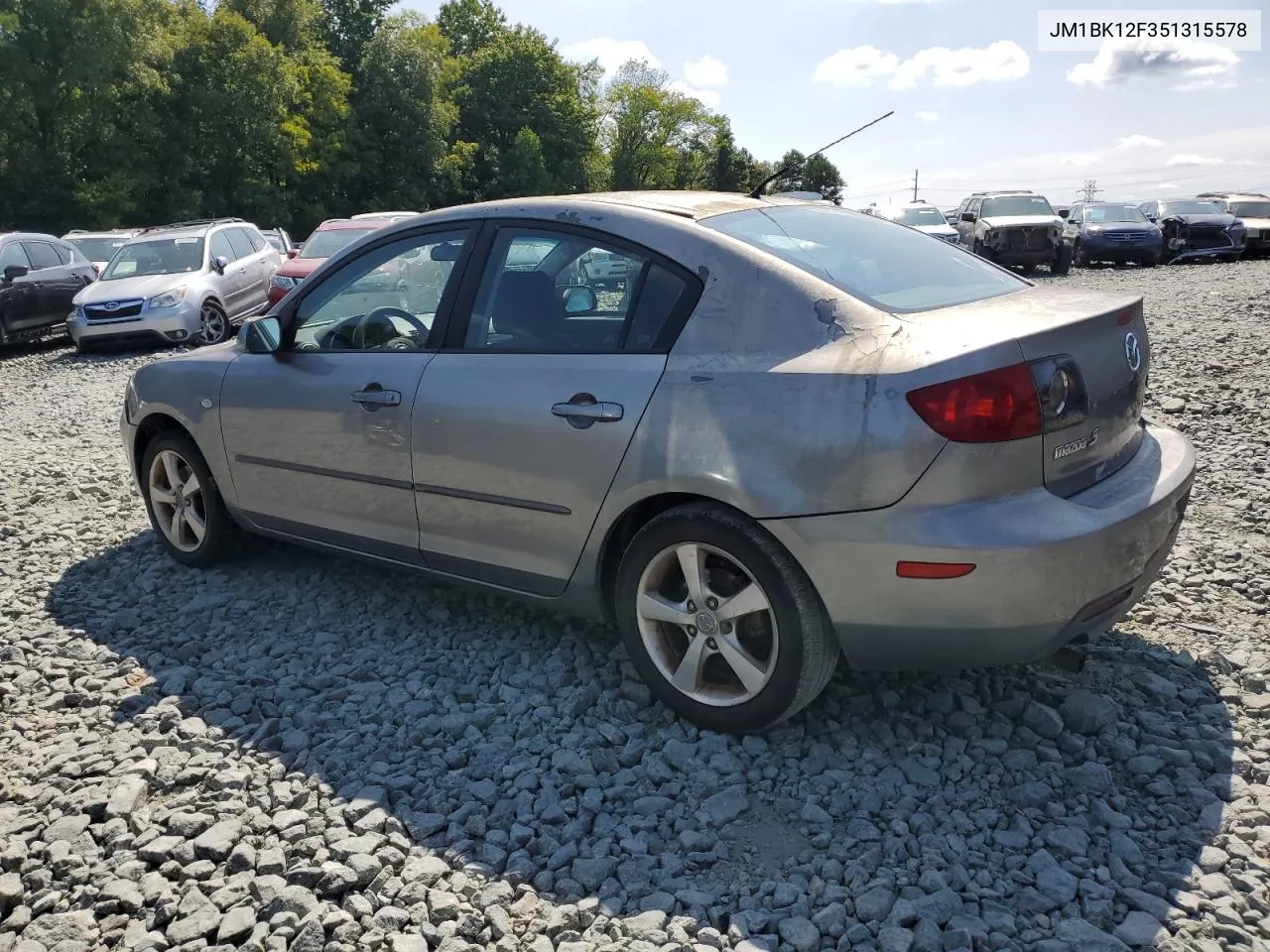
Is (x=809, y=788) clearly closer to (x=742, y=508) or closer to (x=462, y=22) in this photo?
(x=742, y=508)

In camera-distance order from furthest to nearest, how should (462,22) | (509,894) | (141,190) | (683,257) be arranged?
(462,22) < (141,190) < (683,257) < (509,894)

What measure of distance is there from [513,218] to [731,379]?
1232 millimetres

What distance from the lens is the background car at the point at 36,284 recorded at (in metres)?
14.1

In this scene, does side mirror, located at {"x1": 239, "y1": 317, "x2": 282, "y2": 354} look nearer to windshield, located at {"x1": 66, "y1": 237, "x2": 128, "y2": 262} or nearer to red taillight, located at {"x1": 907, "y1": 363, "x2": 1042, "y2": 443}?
red taillight, located at {"x1": 907, "y1": 363, "x2": 1042, "y2": 443}

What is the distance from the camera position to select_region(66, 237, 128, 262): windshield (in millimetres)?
18000

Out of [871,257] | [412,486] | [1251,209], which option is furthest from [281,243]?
[1251,209]

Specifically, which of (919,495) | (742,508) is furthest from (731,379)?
(919,495)

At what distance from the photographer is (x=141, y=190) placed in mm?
36719

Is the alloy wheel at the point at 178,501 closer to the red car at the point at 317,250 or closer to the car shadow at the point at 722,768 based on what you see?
the car shadow at the point at 722,768

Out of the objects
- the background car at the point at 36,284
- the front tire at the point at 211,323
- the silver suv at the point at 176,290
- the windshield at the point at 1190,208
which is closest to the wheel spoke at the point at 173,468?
the silver suv at the point at 176,290

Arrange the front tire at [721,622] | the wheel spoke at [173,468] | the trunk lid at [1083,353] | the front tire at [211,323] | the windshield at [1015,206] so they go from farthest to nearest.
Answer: the windshield at [1015,206] < the front tire at [211,323] < the wheel spoke at [173,468] < the front tire at [721,622] < the trunk lid at [1083,353]

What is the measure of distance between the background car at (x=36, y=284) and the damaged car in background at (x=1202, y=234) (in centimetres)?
2189

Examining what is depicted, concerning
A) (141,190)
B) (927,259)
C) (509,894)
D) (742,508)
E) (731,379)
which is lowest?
(509,894)

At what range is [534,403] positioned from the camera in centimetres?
342
